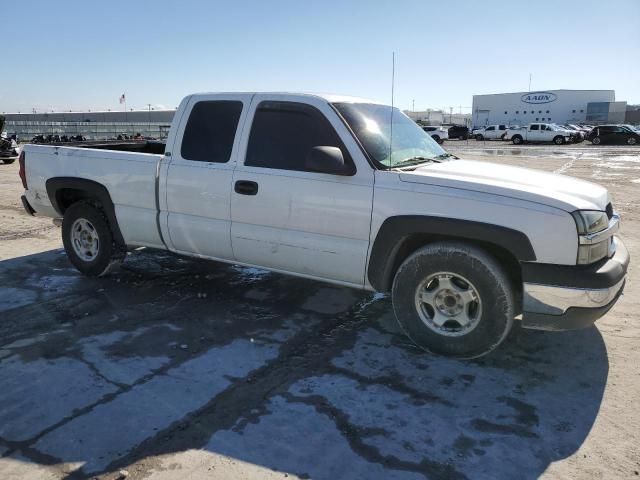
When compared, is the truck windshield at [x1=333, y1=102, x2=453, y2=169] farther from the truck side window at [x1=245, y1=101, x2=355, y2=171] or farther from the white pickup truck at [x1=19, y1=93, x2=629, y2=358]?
the truck side window at [x1=245, y1=101, x2=355, y2=171]

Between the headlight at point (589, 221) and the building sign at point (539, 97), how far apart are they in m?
83.8

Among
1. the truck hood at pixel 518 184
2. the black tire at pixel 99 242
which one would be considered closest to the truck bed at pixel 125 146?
the black tire at pixel 99 242

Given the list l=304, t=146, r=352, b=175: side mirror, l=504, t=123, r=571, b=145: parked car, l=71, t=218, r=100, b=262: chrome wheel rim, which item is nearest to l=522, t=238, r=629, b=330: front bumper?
l=304, t=146, r=352, b=175: side mirror

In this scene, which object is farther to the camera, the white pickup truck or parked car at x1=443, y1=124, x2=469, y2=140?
parked car at x1=443, y1=124, x2=469, y2=140

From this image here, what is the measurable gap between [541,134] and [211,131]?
4193cm

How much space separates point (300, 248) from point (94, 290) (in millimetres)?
2462

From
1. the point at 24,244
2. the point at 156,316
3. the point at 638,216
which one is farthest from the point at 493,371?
the point at 638,216

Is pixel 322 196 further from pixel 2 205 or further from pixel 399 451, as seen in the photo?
pixel 2 205

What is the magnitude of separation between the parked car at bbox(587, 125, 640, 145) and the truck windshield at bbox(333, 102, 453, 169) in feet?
126

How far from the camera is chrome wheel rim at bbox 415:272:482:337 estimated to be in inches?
142

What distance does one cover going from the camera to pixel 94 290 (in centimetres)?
526

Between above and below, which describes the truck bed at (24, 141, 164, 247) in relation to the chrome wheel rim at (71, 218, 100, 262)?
above

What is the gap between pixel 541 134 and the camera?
41.3m

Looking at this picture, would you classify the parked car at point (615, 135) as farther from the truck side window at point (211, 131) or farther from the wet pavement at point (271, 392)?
the truck side window at point (211, 131)
